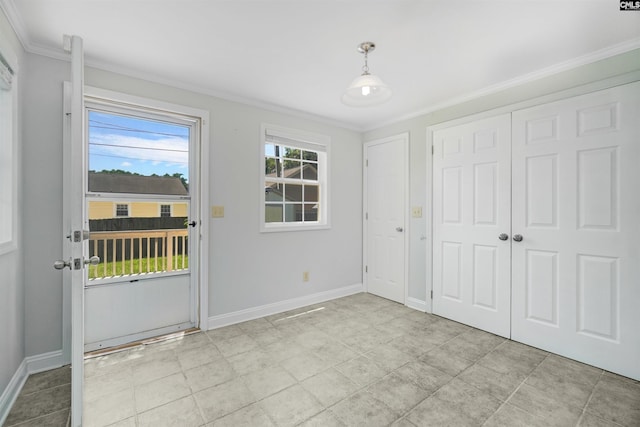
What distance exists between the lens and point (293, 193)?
3615mm

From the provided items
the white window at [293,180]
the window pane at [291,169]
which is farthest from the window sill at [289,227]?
the window pane at [291,169]

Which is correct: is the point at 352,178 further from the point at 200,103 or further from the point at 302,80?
the point at 200,103

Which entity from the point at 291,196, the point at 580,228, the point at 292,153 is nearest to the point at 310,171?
the point at 292,153

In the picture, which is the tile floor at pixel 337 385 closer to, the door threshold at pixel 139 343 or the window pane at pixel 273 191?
the door threshold at pixel 139 343

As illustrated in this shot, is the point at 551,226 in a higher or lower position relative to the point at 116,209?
Answer: lower

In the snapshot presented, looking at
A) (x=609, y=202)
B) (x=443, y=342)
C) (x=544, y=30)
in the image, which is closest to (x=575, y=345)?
(x=443, y=342)

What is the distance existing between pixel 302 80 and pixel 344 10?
98 centimetres

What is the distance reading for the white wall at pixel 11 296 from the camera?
169cm

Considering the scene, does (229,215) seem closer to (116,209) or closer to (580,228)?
(116,209)

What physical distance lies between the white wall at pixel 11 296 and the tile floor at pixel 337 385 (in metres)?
0.25

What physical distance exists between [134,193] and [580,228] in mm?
3794

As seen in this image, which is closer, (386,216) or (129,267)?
(129,267)

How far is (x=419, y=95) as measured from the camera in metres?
2.98

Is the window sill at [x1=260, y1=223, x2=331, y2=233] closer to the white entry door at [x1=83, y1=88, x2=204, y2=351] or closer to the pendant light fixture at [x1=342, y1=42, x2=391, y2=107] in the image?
the white entry door at [x1=83, y1=88, x2=204, y2=351]
